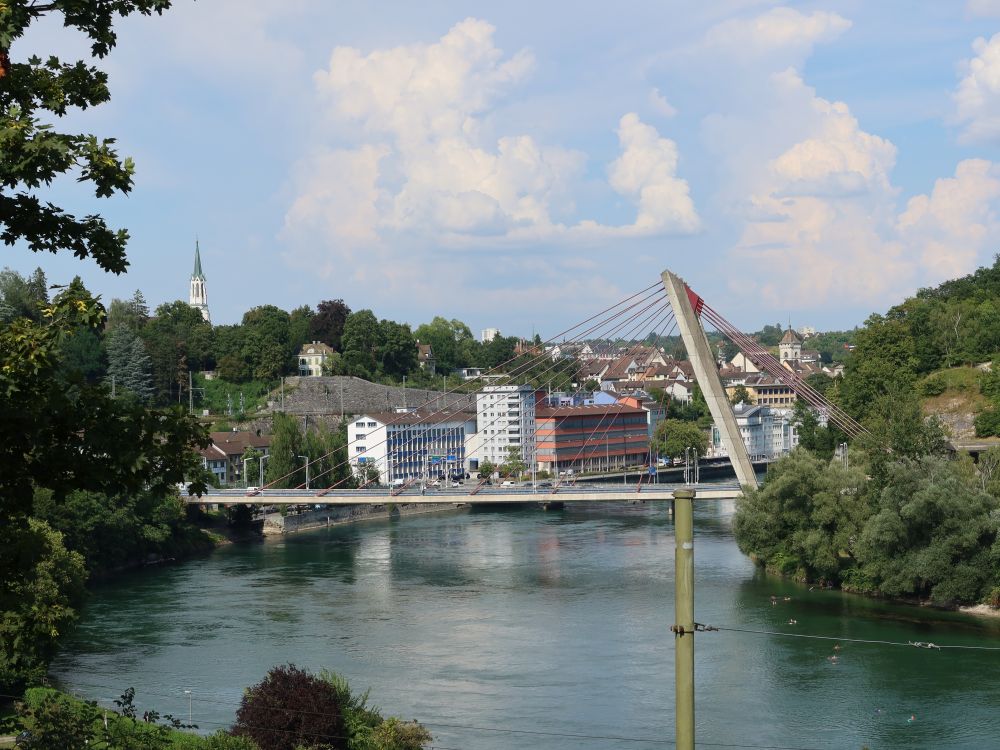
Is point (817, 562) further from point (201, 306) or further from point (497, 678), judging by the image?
point (201, 306)

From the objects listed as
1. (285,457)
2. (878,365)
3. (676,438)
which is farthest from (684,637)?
(676,438)

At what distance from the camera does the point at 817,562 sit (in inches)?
961

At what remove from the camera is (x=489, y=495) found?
31531mm

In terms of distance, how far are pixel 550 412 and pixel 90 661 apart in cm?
3792

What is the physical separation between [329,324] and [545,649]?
50.3m

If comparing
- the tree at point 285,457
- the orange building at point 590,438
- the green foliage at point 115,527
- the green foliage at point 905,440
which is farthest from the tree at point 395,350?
the green foliage at point 905,440

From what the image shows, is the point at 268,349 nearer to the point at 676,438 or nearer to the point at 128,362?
the point at 128,362

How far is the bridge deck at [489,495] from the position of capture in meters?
29.6

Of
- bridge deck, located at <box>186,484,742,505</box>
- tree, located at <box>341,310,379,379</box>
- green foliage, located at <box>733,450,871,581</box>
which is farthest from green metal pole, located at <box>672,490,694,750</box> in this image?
tree, located at <box>341,310,379,379</box>

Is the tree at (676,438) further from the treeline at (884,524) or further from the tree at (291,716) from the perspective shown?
the tree at (291,716)

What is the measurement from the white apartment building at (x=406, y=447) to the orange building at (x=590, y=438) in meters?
3.45

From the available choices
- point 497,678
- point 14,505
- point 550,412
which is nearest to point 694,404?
point 550,412

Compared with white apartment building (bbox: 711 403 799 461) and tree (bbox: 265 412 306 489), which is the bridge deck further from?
white apartment building (bbox: 711 403 799 461)

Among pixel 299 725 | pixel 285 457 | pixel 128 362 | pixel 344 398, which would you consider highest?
pixel 128 362
